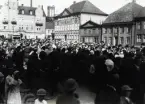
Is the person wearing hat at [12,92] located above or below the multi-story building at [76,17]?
below

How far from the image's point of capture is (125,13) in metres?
52.3

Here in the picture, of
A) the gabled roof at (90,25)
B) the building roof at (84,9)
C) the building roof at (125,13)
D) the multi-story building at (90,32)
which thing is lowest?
the multi-story building at (90,32)

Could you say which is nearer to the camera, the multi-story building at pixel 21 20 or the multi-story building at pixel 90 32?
the multi-story building at pixel 90 32

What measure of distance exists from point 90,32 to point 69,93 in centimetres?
5594

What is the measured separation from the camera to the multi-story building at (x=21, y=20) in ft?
250

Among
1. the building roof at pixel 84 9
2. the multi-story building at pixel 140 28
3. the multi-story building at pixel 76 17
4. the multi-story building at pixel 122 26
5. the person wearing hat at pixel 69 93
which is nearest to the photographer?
the person wearing hat at pixel 69 93

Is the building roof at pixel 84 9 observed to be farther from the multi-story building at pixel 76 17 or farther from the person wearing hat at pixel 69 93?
the person wearing hat at pixel 69 93

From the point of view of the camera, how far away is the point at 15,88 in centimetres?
775

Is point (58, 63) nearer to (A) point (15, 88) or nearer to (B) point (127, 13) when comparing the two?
(A) point (15, 88)

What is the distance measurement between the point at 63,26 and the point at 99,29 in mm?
20795

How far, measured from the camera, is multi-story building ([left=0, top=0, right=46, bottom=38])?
3004 inches

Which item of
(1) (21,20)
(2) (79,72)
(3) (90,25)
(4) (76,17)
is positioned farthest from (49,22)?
(2) (79,72)

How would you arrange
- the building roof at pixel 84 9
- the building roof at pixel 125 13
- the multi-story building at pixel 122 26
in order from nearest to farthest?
the multi-story building at pixel 122 26, the building roof at pixel 125 13, the building roof at pixel 84 9

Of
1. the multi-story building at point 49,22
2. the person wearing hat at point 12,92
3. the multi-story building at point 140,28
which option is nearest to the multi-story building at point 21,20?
the multi-story building at point 49,22
